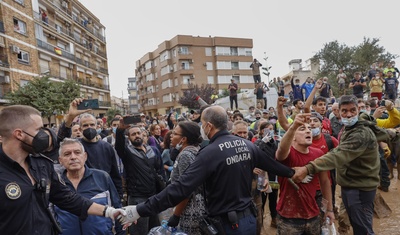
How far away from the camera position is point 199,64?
47094 mm

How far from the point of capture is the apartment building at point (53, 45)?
24609 mm

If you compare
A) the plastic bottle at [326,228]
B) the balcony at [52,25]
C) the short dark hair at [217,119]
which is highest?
the balcony at [52,25]

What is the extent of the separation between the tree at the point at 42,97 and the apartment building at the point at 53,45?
278 cm

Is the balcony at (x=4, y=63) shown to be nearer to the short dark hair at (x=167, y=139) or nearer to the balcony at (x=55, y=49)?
the balcony at (x=55, y=49)

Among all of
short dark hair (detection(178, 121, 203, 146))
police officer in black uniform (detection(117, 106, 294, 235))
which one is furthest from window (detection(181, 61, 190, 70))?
police officer in black uniform (detection(117, 106, 294, 235))

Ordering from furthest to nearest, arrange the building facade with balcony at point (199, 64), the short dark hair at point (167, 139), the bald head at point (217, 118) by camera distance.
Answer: the building facade with balcony at point (199, 64) < the short dark hair at point (167, 139) < the bald head at point (217, 118)

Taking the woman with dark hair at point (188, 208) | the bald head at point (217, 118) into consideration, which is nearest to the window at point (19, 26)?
the woman with dark hair at point (188, 208)

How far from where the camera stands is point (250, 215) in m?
2.51

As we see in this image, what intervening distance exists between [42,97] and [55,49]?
563 inches

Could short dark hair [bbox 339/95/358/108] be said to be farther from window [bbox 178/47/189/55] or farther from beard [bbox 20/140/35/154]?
window [bbox 178/47/189/55]

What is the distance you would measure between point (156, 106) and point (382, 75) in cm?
4450

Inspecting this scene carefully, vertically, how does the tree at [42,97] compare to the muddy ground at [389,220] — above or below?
above

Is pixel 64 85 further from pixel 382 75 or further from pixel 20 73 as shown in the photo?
pixel 382 75

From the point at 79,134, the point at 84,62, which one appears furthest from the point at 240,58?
the point at 79,134
